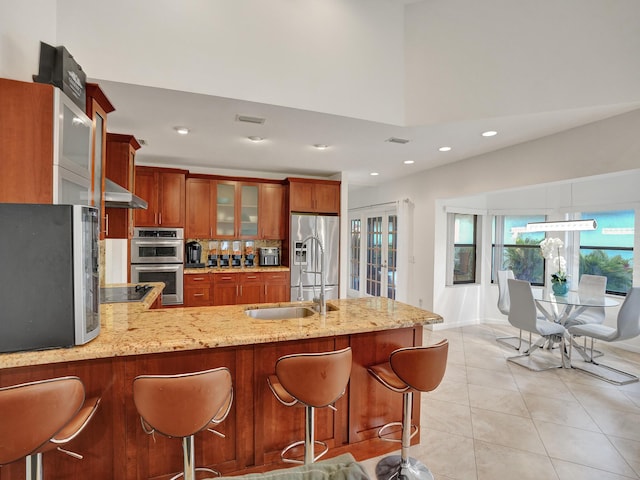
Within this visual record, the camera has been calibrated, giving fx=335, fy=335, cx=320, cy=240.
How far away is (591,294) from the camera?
169 inches

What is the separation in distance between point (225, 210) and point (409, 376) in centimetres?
405

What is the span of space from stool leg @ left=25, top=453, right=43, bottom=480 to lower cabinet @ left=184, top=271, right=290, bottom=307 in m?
3.38

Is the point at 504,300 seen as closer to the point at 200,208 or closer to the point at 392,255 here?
the point at 392,255

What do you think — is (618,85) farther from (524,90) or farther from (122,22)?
(122,22)

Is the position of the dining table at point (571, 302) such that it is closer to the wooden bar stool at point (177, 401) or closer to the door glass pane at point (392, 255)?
the door glass pane at point (392, 255)

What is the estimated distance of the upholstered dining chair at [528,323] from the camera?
12.7ft

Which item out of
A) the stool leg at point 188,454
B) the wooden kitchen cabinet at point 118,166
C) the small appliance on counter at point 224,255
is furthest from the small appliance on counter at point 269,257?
the stool leg at point 188,454

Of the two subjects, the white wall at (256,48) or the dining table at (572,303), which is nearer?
the white wall at (256,48)

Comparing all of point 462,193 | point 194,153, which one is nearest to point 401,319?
point 462,193

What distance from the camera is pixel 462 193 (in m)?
4.68

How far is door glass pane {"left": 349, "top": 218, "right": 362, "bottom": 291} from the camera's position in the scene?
7785 mm

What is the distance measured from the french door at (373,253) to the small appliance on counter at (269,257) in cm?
226

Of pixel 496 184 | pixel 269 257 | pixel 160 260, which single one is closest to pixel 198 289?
pixel 160 260

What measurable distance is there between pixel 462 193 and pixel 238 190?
332cm
